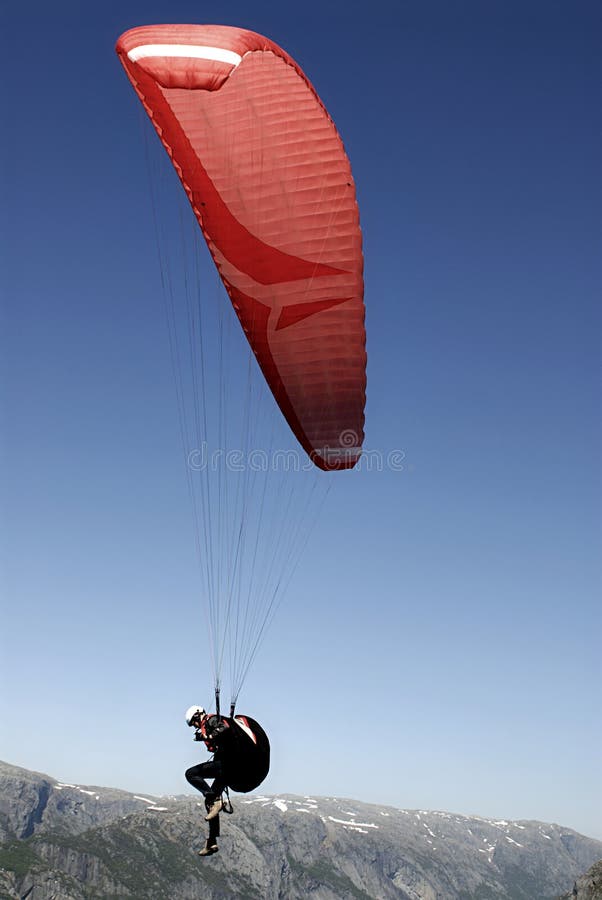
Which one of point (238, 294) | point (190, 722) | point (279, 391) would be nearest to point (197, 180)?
point (238, 294)

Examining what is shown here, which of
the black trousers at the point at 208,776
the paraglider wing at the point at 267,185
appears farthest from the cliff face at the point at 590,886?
the paraglider wing at the point at 267,185

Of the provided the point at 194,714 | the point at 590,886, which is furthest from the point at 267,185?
the point at 590,886

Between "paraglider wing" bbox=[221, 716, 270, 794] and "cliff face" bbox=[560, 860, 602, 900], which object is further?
"cliff face" bbox=[560, 860, 602, 900]

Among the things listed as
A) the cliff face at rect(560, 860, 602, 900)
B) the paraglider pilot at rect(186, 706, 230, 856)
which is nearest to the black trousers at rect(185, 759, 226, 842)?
the paraglider pilot at rect(186, 706, 230, 856)

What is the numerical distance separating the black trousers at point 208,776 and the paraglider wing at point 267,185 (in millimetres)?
9074

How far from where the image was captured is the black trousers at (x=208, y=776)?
762 inches

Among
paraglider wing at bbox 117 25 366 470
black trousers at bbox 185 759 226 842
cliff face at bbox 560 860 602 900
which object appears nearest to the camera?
black trousers at bbox 185 759 226 842

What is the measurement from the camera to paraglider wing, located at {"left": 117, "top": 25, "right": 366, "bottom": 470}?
21.3 metres

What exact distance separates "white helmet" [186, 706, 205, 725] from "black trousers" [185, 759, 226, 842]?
36.2 inches

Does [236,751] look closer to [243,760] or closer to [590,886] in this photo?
[243,760]

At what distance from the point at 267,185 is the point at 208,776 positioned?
13218 millimetres

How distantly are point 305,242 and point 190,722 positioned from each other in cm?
1113

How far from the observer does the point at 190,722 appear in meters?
19.7

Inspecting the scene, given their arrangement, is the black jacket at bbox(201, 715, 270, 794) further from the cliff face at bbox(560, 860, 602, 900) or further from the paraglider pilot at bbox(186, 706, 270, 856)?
the cliff face at bbox(560, 860, 602, 900)
